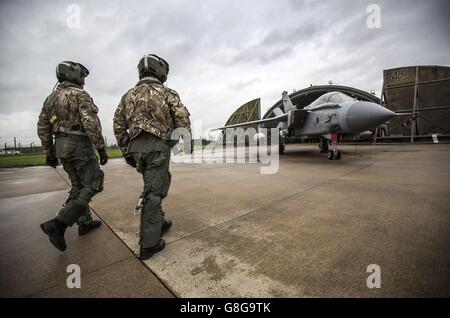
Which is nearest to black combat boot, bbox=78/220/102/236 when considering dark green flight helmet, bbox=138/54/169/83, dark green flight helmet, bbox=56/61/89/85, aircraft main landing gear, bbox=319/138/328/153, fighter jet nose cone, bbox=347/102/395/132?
dark green flight helmet, bbox=56/61/89/85

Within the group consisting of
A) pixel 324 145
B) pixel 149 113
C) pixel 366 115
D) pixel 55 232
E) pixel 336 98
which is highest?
Answer: pixel 336 98

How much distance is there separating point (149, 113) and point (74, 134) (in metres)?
1.06

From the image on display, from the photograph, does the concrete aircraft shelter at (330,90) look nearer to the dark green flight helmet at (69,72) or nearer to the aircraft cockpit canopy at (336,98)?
the aircraft cockpit canopy at (336,98)

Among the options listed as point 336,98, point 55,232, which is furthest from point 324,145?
point 55,232

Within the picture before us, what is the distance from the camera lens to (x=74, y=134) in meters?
2.35

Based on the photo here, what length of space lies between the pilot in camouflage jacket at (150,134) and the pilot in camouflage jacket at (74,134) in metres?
0.42

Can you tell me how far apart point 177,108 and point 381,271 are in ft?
7.19

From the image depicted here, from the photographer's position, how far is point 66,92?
2381mm

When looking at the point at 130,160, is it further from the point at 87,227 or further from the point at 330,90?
the point at 330,90

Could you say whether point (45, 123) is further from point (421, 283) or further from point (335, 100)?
point (335, 100)

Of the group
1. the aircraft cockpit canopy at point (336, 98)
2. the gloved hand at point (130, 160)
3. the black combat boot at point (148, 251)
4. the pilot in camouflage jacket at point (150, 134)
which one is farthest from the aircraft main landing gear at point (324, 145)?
the black combat boot at point (148, 251)

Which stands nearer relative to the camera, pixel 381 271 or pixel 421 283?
pixel 421 283

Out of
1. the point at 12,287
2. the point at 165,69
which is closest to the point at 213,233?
the point at 12,287
